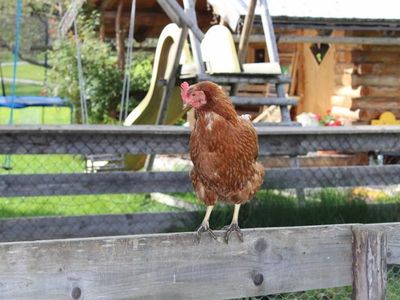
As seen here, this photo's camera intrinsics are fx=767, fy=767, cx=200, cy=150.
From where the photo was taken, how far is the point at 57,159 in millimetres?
13750

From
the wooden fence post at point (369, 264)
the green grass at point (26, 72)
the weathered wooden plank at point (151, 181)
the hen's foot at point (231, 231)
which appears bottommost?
the green grass at point (26, 72)

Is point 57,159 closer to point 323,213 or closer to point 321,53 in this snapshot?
point 321,53

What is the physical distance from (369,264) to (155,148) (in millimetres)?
3243

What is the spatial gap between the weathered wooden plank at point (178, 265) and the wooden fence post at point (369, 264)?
0.04 m

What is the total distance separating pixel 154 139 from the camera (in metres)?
5.94

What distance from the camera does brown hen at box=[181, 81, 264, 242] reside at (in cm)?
305

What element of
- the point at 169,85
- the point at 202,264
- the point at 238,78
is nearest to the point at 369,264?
the point at 202,264

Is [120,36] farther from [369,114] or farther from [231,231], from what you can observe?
[231,231]

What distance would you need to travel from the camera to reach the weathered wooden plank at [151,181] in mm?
6371

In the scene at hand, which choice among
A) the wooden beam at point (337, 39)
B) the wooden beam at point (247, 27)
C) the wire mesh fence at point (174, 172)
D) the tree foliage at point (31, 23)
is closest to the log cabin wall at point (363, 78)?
the wooden beam at point (337, 39)

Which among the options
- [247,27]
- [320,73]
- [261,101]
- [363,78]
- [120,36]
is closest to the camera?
[261,101]

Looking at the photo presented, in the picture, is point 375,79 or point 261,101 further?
point 375,79

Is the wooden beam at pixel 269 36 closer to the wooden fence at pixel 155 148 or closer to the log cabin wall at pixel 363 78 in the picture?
the wooden fence at pixel 155 148

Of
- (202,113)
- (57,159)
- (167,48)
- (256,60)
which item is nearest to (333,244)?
(202,113)
